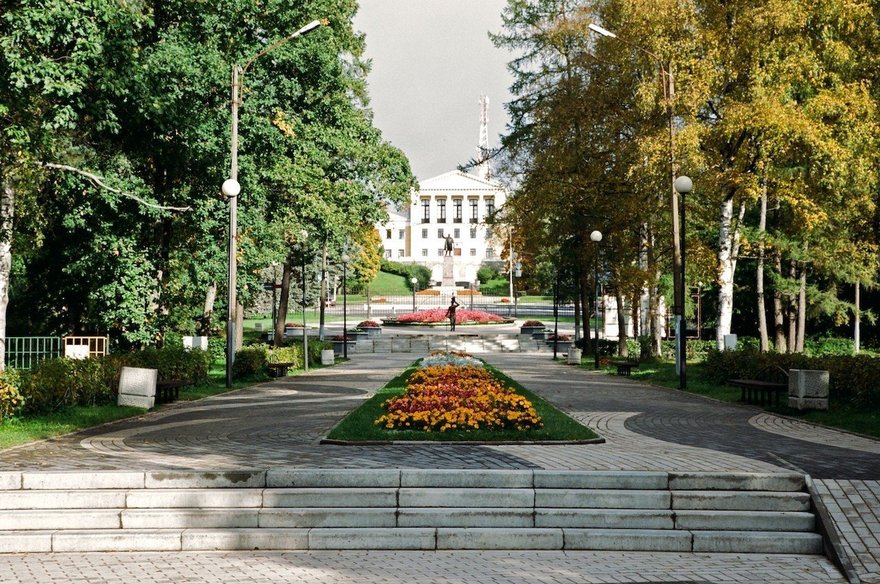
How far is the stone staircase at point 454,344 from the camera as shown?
51438 millimetres

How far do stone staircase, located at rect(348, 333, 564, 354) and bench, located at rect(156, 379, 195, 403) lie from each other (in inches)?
1175

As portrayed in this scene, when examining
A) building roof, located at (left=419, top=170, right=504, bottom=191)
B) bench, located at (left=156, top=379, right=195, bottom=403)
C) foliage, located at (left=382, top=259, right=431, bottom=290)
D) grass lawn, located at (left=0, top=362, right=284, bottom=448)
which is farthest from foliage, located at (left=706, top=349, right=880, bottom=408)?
building roof, located at (left=419, top=170, right=504, bottom=191)

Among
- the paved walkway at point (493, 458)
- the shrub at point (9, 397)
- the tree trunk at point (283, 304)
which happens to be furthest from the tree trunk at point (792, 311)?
the shrub at point (9, 397)

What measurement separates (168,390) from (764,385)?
1198 cm

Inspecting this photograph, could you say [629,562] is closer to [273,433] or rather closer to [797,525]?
[797,525]

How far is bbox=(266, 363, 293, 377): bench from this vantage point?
2795cm

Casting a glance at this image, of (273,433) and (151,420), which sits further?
(151,420)

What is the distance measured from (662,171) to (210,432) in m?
17.7

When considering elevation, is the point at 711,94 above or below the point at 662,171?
above

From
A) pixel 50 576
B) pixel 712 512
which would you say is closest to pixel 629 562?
pixel 712 512

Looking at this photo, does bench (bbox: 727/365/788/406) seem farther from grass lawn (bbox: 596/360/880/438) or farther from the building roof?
the building roof

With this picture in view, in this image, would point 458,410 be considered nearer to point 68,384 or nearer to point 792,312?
point 68,384

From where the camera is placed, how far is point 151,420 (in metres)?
16.0

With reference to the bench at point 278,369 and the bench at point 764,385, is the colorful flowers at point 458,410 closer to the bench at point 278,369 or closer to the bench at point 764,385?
the bench at point 764,385
